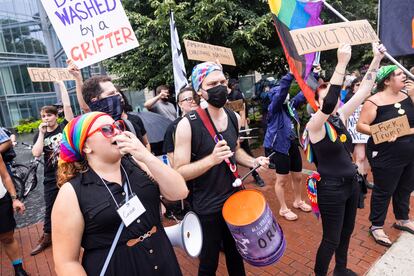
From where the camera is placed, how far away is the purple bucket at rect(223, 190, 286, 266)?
82.9 inches

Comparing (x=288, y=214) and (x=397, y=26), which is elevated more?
(x=397, y=26)

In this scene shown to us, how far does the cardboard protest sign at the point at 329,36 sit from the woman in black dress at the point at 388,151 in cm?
115

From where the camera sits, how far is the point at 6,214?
333 centimetres

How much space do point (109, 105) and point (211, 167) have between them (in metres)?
1.02

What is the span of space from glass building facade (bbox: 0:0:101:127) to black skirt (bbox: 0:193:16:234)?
21.1 m

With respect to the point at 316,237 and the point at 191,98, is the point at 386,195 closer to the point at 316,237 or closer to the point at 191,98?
the point at 316,237

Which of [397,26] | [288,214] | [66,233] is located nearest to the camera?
[66,233]

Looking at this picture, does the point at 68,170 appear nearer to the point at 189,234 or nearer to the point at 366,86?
the point at 189,234

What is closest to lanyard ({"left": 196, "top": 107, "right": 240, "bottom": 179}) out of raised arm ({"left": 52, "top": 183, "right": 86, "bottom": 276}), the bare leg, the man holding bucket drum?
the man holding bucket drum

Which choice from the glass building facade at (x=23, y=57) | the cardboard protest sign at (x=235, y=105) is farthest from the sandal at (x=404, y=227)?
the glass building facade at (x=23, y=57)

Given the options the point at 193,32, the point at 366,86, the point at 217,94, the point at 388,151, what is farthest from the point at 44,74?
the point at 193,32

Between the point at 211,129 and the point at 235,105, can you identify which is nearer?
the point at 211,129

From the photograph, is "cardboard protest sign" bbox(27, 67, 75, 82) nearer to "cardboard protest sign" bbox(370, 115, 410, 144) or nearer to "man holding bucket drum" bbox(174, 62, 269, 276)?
"man holding bucket drum" bbox(174, 62, 269, 276)

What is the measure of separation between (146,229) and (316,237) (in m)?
2.89
